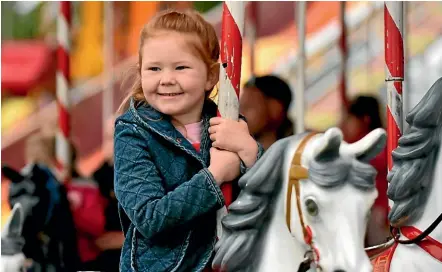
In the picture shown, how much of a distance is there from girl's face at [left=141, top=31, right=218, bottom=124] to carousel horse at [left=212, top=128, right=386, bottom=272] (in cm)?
37

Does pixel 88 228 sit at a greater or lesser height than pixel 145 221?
lesser

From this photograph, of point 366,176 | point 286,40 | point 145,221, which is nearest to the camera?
point 366,176

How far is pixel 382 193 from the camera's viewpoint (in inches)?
201

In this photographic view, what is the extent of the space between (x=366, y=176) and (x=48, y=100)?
12644 mm

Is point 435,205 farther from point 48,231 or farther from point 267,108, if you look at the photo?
point 48,231

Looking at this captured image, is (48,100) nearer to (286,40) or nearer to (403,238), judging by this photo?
(286,40)

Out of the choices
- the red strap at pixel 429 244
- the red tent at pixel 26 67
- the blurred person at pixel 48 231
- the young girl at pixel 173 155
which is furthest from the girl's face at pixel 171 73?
the red tent at pixel 26 67

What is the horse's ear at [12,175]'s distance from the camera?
4406 millimetres

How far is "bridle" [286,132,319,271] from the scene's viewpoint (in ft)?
7.75

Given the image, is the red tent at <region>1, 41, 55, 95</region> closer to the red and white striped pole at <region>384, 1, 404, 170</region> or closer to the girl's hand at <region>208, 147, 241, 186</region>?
the red and white striped pole at <region>384, 1, 404, 170</region>

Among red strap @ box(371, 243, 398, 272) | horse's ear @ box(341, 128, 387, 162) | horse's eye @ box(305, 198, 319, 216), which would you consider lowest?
red strap @ box(371, 243, 398, 272)

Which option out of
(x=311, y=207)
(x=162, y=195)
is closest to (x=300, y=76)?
(x=162, y=195)

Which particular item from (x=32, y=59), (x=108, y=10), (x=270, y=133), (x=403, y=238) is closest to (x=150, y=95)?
(x=403, y=238)

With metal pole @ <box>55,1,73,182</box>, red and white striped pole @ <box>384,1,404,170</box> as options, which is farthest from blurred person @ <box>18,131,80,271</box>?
red and white striped pole @ <box>384,1,404,170</box>
